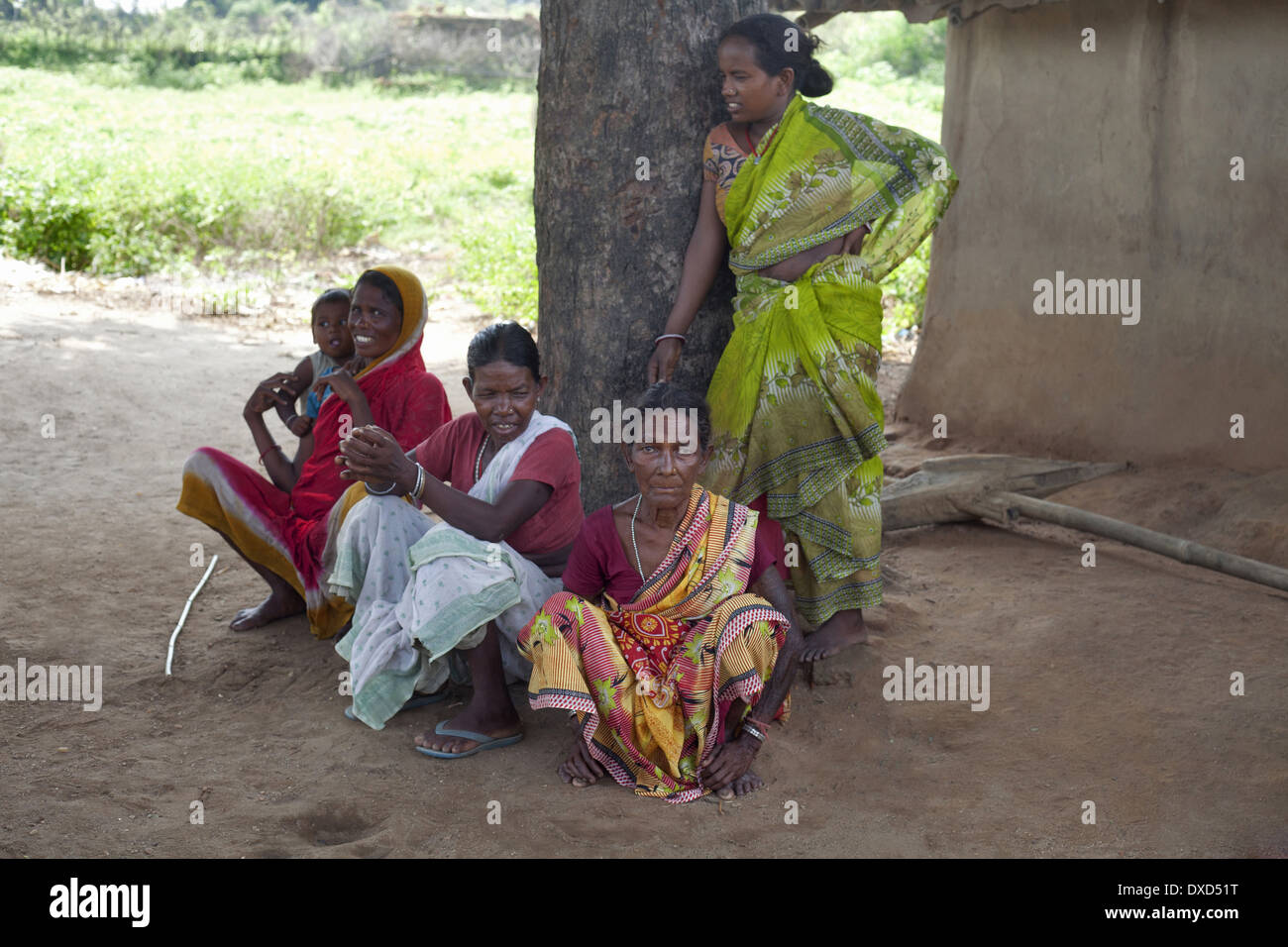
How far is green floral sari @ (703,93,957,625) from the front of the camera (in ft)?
11.1

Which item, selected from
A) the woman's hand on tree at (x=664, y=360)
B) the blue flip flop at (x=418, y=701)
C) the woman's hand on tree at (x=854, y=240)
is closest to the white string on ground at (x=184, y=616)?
the blue flip flop at (x=418, y=701)

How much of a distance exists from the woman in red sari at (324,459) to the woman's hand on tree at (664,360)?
0.70 m

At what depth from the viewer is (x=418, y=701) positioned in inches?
133

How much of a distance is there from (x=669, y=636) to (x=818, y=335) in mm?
981

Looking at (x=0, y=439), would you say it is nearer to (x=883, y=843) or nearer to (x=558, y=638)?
(x=558, y=638)

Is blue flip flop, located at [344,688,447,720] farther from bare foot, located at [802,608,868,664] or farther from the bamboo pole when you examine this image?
the bamboo pole

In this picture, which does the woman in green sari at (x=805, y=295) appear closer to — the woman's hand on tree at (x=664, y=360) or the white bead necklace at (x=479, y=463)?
the woman's hand on tree at (x=664, y=360)

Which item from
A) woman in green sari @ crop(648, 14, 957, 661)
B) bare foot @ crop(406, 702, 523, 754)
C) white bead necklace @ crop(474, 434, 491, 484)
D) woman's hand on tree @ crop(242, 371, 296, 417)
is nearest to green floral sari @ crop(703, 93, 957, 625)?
woman in green sari @ crop(648, 14, 957, 661)

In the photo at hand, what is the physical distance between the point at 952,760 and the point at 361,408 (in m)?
1.90

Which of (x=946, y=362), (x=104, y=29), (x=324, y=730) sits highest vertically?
(x=104, y=29)

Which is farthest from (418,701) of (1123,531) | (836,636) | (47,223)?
(47,223)

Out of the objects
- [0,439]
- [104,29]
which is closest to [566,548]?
[0,439]

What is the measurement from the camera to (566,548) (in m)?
3.43

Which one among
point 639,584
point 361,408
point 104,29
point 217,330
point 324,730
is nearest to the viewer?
point 639,584
